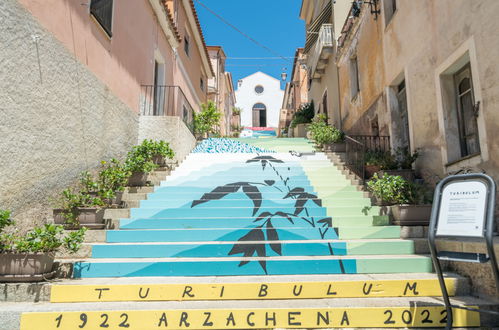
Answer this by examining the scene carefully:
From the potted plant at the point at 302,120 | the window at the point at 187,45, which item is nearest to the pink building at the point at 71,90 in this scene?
the window at the point at 187,45

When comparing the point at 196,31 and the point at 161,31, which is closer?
the point at 161,31

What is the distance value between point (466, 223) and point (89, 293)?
3.69 meters

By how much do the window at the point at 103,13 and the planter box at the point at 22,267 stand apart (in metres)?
4.86

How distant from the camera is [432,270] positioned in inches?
160

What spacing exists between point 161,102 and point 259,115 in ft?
105

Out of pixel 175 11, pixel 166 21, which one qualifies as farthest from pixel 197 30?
pixel 166 21

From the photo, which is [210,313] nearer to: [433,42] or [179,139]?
[433,42]

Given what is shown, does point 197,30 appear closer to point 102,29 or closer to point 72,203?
point 102,29

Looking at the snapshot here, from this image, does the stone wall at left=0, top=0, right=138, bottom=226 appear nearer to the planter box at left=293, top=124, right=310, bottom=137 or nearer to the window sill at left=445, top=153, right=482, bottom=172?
the window sill at left=445, top=153, right=482, bottom=172

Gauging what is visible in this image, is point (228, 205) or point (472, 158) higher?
point (472, 158)

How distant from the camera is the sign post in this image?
2.70 metres

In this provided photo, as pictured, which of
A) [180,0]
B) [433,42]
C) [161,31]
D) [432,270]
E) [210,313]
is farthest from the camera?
[180,0]

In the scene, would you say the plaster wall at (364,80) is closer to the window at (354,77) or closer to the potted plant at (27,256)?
the window at (354,77)

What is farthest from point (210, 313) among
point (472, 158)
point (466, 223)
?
point (472, 158)
